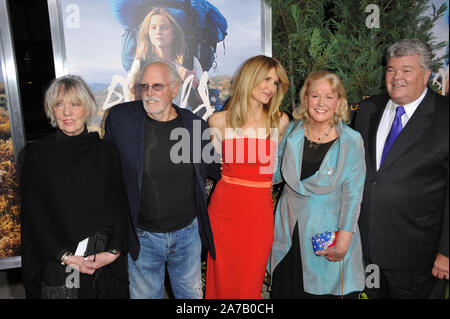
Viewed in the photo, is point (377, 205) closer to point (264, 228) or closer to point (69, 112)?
point (264, 228)

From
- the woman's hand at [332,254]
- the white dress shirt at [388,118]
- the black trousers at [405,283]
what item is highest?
the white dress shirt at [388,118]

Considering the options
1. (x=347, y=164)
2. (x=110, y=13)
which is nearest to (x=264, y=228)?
(x=347, y=164)

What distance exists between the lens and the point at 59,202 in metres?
1.88

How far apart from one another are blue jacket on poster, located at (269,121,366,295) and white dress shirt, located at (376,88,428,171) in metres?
0.16

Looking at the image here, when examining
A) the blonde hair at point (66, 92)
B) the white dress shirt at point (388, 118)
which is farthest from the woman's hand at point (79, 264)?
the white dress shirt at point (388, 118)

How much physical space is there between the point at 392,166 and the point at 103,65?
2.66 metres

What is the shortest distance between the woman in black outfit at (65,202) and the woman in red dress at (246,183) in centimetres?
89

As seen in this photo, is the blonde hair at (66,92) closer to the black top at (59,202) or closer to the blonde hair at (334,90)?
the black top at (59,202)

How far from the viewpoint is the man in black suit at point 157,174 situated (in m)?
2.14

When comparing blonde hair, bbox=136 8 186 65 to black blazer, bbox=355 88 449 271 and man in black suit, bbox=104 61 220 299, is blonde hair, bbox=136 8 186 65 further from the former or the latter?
black blazer, bbox=355 88 449 271

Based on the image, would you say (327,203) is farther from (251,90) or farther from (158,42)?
(158,42)

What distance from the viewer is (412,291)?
7.23 feet

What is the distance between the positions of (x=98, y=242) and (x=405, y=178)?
79.4 inches

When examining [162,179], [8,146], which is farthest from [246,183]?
[8,146]
